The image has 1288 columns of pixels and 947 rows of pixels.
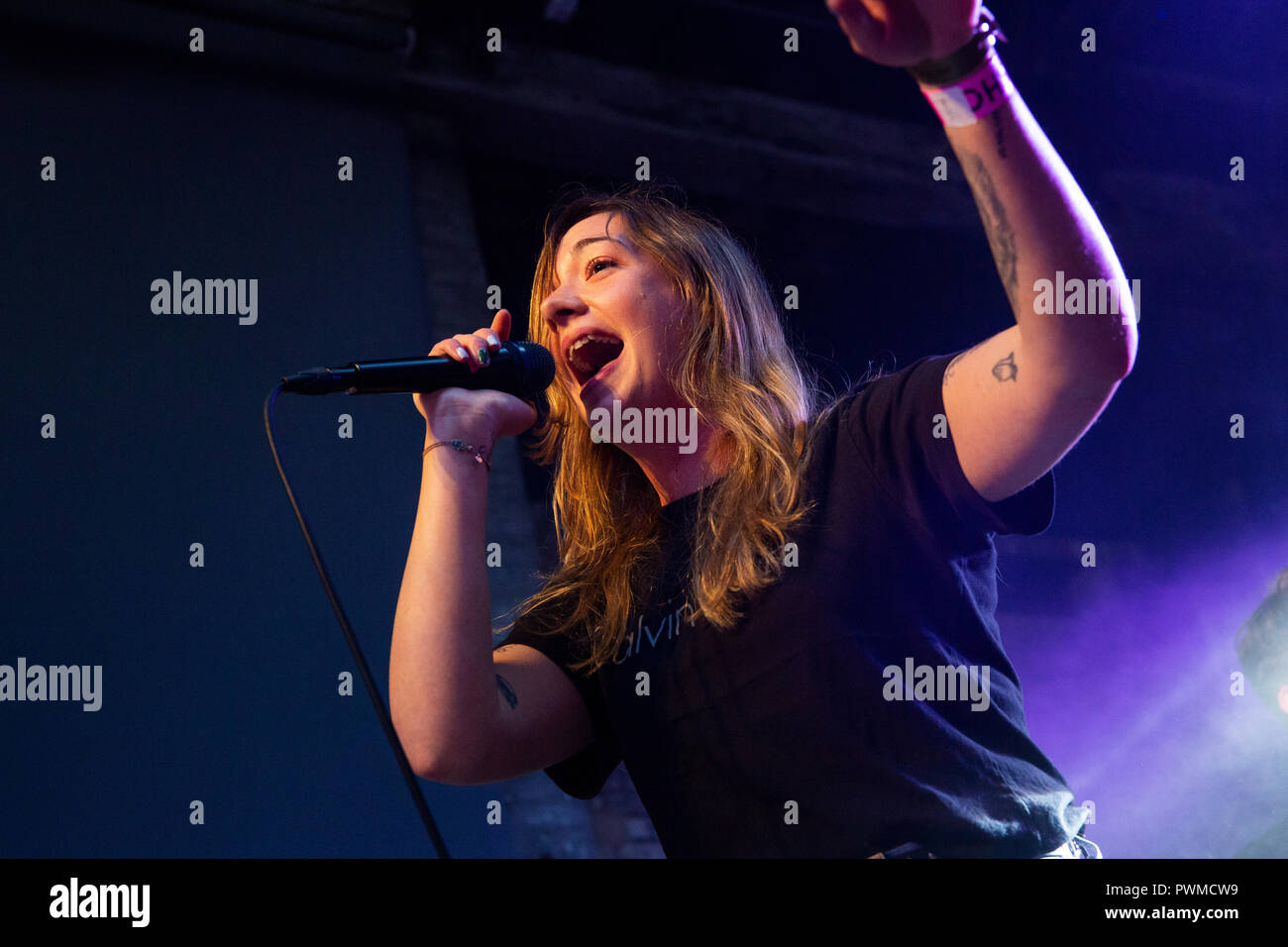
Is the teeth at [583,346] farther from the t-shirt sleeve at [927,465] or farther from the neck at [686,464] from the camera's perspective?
the t-shirt sleeve at [927,465]

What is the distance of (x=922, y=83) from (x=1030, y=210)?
14 cm

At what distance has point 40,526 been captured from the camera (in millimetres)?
2268

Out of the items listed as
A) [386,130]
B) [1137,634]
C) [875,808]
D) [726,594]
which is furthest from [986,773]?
[1137,634]

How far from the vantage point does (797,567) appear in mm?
1176

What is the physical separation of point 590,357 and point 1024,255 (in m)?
0.76

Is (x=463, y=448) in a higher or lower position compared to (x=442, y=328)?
lower
